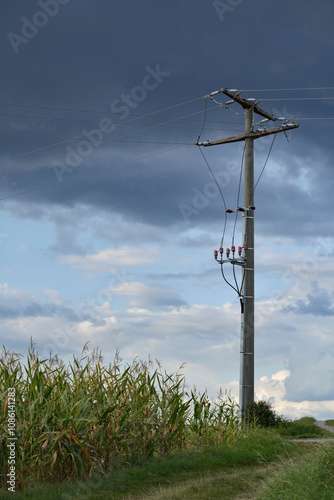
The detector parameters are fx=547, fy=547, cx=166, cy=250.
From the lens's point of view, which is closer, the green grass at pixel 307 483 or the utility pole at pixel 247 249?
the green grass at pixel 307 483

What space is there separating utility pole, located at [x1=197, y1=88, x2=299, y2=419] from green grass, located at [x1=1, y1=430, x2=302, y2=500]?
7.08 m

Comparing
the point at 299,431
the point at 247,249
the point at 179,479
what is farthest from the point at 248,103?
the point at 179,479

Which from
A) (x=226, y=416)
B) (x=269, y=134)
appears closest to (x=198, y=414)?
(x=226, y=416)

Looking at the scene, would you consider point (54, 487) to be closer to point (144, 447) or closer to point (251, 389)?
point (144, 447)

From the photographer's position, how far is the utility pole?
69.0 feet

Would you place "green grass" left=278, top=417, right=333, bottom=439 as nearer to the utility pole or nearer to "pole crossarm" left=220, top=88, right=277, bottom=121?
the utility pole

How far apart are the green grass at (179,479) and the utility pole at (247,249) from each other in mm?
7084

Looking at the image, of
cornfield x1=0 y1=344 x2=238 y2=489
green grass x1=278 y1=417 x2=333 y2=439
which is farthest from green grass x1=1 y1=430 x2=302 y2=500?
green grass x1=278 y1=417 x2=333 y2=439

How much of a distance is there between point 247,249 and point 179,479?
1241cm

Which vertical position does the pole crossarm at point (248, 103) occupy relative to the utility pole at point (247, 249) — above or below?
above

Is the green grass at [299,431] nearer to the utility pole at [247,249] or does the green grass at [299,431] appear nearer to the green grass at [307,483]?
the utility pole at [247,249]

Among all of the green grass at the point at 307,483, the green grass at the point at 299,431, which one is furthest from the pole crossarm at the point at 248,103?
the green grass at the point at 307,483

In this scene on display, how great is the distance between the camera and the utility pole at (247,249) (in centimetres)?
2103

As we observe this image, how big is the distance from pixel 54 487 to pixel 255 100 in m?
18.0
